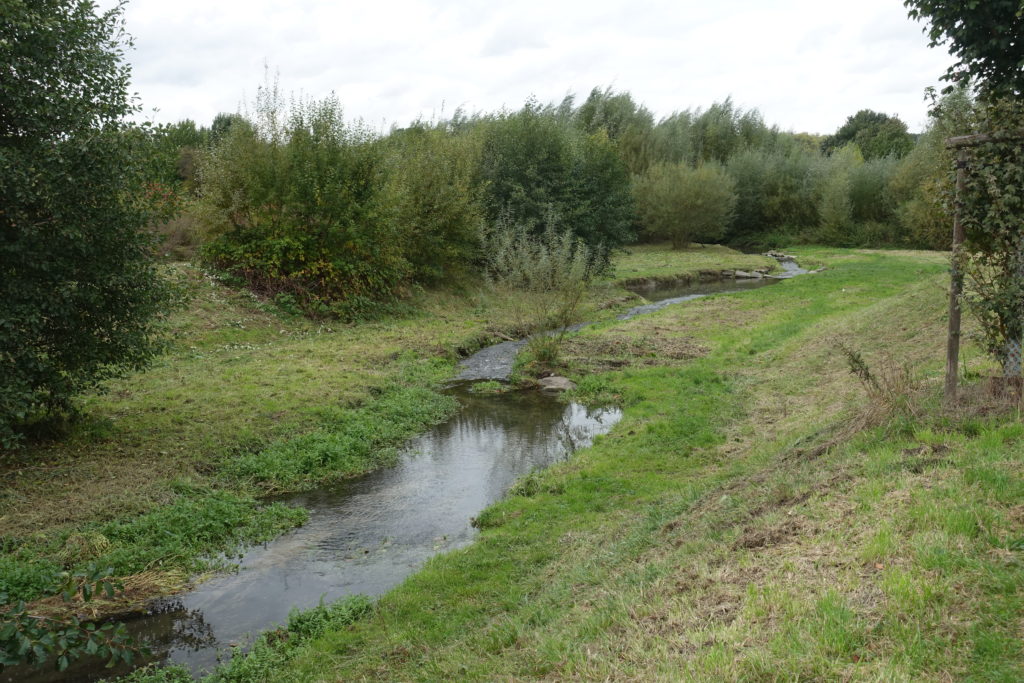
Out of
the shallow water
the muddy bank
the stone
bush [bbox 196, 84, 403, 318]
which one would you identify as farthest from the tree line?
the stone

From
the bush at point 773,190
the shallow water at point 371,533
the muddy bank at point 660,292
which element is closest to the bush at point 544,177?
the muddy bank at point 660,292

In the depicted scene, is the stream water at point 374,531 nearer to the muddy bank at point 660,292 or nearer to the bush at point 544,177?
the muddy bank at point 660,292

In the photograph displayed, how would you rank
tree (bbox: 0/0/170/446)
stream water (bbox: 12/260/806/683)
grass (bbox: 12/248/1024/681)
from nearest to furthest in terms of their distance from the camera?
A: grass (bbox: 12/248/1024/681) → stream water (bbox: 12/260/806/683) → tree (bbox: 0/0/170/446)

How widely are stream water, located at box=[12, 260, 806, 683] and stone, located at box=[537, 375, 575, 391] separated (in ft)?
3.13

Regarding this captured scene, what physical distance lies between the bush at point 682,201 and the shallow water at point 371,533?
40.6 metres

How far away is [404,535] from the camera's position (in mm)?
9070

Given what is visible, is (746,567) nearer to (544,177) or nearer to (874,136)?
(544,177)

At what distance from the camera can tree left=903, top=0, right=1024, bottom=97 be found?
24.7 feet

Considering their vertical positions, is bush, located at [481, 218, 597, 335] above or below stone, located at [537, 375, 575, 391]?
above

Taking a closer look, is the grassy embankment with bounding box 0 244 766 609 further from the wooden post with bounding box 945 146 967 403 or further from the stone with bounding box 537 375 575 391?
the wooden post with bounding box 945 146 967 403

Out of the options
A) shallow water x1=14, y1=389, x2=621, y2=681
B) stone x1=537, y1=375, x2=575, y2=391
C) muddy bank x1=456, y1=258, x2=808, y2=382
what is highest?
muddy bank x1=456, y1=258, x2=808, y2=382

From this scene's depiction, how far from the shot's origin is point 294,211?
893 inches

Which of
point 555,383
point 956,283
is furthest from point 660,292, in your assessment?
point 956,283

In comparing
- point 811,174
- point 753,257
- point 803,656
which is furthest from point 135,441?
point 811,174
